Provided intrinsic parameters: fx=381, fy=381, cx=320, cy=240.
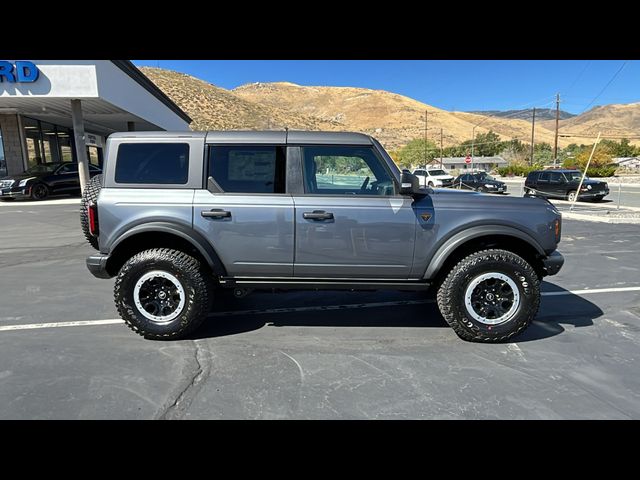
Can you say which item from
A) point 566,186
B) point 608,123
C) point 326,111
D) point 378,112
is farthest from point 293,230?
point 608,123

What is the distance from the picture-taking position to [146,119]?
22250 millimetres

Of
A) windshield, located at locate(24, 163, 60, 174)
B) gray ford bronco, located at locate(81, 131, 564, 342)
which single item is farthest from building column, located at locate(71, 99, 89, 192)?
gray ford bronco, located at locate(81, 131, 564, 342)

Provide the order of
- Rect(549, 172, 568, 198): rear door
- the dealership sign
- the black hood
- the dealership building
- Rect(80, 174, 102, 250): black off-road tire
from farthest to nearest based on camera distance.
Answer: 1. Rect(549, 172, 568, 198): rear door
2. the black hood
3. the dealership building
4. the dealership sign
5. Rect(80, 174, 102, 250): black off-road tire

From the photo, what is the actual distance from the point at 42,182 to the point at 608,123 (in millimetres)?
166703

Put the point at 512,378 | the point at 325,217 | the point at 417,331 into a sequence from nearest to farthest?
the point at 512,378
the point at 325,217
the point at 417,331

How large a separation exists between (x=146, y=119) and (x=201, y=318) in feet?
72.2

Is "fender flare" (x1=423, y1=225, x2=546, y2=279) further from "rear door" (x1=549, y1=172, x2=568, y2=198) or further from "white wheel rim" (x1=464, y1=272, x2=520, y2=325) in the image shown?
"rear door" (x1=549, y1=172, x2=568, y2=198)

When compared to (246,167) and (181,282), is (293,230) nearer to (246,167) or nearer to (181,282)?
(246,167)

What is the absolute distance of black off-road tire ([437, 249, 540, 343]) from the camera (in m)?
3.59

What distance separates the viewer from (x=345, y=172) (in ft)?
12.6

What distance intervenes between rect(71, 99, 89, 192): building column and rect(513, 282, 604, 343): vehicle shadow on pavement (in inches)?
676

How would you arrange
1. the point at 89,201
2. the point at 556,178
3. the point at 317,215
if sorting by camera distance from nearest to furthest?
the point at 317,215 → the point at 89,201 → the point at 556,178
